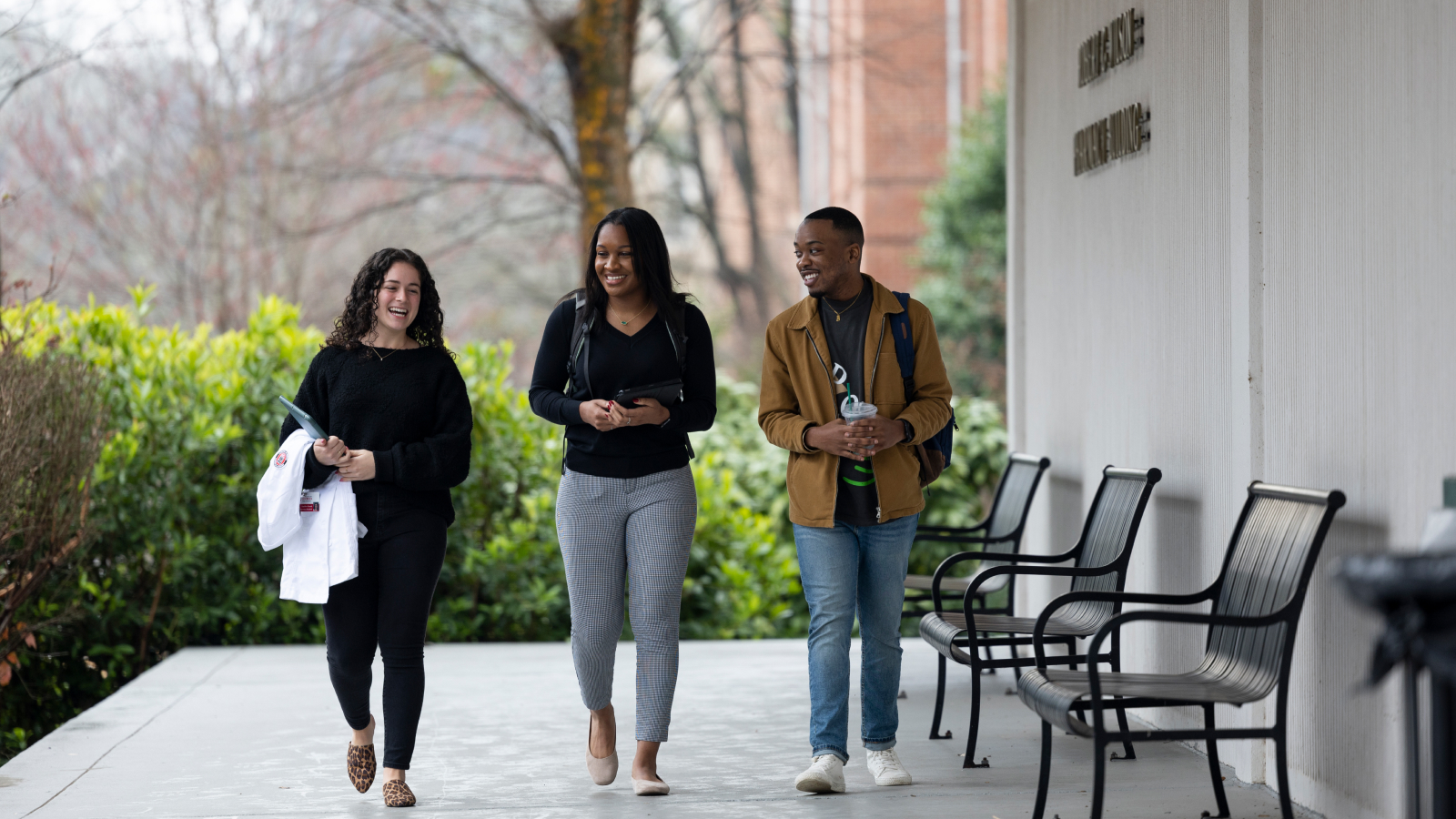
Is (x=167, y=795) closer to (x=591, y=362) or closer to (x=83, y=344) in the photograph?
(x=591, y=362)

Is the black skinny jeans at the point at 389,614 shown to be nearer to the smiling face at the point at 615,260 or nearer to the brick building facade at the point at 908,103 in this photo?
the smiling face at the point at 615,260

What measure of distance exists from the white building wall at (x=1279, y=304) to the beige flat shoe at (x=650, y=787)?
1.99 meters

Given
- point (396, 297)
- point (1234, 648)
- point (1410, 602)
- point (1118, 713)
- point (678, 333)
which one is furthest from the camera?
point (1118, 713)

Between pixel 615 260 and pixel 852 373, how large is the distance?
2.91 feet

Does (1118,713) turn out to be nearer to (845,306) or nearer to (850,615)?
(850,615)

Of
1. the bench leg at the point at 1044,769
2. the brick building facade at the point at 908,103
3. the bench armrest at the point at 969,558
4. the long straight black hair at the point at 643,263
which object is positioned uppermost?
the brick building facade at the point at 908,103

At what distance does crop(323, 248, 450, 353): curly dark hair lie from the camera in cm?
453

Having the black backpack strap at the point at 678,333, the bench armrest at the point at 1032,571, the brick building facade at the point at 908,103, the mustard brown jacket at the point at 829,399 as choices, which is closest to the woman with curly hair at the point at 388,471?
the black backpack strap at the point at 678,333

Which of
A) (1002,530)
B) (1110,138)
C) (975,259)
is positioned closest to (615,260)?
(1110,138)

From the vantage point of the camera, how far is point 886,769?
15.4 ft

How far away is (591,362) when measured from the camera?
180 inches

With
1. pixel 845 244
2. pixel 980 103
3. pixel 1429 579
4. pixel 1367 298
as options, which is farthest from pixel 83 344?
pixel 980 103

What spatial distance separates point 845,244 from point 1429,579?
266cm

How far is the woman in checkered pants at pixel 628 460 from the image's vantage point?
4.50 metres
